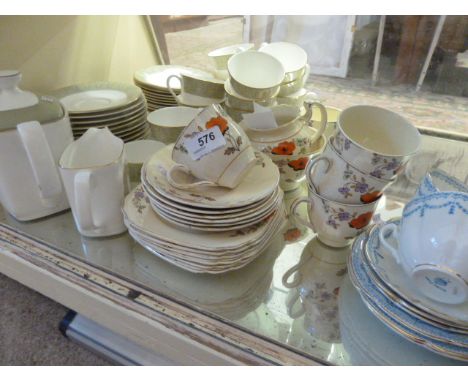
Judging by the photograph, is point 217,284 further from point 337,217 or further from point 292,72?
point 292,72

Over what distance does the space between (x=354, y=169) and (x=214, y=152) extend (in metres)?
0.18

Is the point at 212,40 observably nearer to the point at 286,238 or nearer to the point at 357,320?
the point at 286,238

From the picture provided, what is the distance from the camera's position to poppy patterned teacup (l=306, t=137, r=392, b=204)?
1.65 feet

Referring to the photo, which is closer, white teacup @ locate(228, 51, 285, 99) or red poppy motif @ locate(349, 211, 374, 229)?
red poppy motif @ locate(349, 211, 374, 229)

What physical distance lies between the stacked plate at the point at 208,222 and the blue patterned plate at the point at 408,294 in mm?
140

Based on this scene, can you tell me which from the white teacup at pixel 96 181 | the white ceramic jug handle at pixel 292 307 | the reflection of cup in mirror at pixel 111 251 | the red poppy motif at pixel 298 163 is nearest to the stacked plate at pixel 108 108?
the white teacup at pixel 96 181

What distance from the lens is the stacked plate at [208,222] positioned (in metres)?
0.49

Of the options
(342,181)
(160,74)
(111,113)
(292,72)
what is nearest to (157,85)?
(160,74)

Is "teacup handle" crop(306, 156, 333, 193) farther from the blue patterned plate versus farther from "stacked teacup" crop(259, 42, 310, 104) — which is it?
"stacked teacup" crop(259, 42, 310, 104)

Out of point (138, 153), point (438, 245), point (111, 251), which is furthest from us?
point (138, 153)

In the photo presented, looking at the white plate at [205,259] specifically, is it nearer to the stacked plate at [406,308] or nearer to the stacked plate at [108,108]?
the stacked plate at [406,308]

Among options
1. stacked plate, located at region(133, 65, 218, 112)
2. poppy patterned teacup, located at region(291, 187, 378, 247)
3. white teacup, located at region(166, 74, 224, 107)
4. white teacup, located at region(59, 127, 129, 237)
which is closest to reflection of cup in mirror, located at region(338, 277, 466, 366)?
poppy patterned teacup, located at region(291, 187, 378, 247)

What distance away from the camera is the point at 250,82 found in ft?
2.43

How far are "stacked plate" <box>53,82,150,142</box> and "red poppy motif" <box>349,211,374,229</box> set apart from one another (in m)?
0.47
